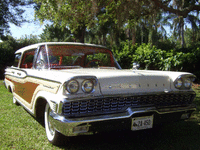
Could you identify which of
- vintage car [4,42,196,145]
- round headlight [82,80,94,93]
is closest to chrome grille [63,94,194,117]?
vintage car [4,42,196,145]

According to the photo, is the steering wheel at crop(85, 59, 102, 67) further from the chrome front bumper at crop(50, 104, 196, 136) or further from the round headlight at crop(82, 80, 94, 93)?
the chrome front bumper at crop(50, 104, 196, 136)

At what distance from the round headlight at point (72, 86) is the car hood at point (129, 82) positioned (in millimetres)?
126

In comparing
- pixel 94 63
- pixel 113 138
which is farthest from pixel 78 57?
pixel 113 138

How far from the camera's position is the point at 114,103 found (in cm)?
237

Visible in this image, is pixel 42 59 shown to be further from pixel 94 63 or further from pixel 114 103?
pixel 114 103

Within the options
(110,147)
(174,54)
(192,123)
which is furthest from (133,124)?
(174,54)

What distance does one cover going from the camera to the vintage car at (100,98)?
2.18 metres

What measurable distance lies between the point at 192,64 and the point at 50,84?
7.28 meters

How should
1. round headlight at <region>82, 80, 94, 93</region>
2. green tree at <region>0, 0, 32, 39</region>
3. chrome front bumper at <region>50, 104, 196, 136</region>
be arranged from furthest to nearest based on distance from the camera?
green tree at <region>0, 0, 32, 39</region> < round headlight at <region>82, 80, 94, 93</region> < chrome front bumper at <region>50, 104, 196, 136</region>

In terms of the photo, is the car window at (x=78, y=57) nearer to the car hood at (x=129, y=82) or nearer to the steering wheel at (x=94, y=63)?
the steering wheel at (x=94, y=63)

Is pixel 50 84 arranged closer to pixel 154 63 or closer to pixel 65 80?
pixel 65 80

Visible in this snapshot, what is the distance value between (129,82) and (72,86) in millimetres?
737

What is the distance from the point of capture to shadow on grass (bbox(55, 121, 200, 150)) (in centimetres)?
266

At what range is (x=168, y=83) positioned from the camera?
276cm
